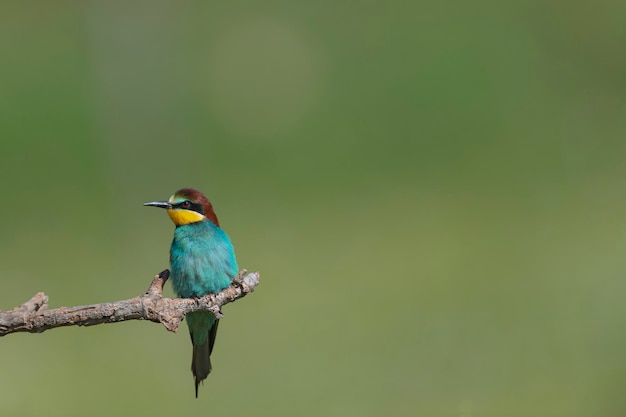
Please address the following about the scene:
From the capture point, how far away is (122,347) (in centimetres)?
475

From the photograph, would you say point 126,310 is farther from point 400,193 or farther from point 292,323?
point 400,193

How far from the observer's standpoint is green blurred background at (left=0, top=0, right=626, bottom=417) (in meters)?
4.35

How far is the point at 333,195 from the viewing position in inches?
278

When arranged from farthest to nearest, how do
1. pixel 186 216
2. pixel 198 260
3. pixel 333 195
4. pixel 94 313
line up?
pixel 333 195
pixel 186 216
pixel 198 260
pixel 94 313

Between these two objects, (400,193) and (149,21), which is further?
(149,21)

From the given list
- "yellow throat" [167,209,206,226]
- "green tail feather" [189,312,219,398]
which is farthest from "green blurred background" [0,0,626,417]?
"yellow throat" [167,209,206,226]

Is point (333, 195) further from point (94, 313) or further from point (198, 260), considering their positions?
point (94, 313)

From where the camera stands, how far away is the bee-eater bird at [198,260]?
2.87m

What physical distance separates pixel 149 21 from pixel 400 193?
2546mm

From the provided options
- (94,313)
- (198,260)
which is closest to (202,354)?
(198,260)

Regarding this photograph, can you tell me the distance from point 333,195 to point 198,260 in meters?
4.22

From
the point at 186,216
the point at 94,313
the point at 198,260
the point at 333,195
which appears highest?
the point at 333,195

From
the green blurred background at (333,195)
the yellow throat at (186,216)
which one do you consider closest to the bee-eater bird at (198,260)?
the yellow throat at (186,216)

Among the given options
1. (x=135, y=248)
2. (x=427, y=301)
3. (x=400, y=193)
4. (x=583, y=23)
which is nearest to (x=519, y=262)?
(x=427, y=301)
